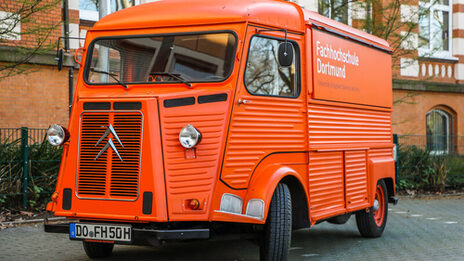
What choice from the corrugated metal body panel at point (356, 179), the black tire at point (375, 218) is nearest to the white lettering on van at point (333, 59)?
the corrugated metal body panel at point (356, 179)

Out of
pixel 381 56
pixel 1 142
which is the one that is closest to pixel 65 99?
pixel 1 142

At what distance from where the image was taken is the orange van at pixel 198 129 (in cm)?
658

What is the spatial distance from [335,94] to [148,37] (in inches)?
104

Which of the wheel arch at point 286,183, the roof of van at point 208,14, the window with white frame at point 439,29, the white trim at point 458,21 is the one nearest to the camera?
the wheel arch at point 286,183

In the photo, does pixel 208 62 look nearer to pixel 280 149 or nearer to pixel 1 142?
pixel 280 149

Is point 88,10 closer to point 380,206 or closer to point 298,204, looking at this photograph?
point 380,206

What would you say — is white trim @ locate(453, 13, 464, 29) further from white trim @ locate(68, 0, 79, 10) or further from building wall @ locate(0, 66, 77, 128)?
building wall @ locate(0, 66, 77, 128)

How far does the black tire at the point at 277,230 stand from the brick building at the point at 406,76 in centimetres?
708

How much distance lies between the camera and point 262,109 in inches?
284

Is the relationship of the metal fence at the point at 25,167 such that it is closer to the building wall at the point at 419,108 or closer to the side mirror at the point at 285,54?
the side mirror at the point at 285,54

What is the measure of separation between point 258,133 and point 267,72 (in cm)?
71

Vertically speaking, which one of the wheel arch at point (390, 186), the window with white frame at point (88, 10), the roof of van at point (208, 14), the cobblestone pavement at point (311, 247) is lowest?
the cobblestone pavement at point (311, 247)

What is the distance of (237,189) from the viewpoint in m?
6.79

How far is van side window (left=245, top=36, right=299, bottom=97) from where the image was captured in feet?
23.5
